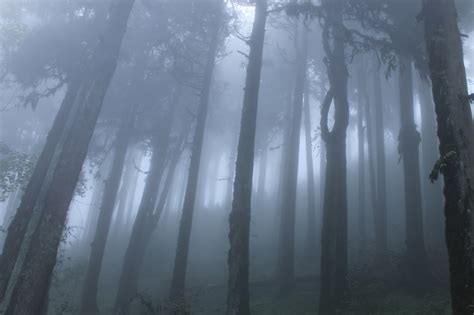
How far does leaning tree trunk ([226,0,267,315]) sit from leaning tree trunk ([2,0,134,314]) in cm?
344

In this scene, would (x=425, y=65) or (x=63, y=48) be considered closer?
(x=425, y=65)

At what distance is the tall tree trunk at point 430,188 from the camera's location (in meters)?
13.5

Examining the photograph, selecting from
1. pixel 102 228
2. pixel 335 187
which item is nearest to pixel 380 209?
pixel 335 187

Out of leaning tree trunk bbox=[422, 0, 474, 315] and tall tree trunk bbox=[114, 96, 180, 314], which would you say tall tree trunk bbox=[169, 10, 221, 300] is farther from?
leaning tree trunk bbox=[422, 0, 474, 315]

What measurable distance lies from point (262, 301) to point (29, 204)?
7211mm

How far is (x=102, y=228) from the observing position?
14055 mm

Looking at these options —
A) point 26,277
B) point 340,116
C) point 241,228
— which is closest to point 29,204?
point 26,277

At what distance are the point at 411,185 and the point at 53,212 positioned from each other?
9512 mm

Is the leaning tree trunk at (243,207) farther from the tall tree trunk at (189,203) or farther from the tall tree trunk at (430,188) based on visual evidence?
the tall tree trunk at (430,188)

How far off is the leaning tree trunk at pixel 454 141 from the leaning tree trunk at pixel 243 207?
14.4ft

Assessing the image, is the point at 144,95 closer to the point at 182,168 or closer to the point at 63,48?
the point at 63,48

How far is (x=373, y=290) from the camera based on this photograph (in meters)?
→ 9.87

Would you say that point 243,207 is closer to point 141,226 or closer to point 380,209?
point 141,226

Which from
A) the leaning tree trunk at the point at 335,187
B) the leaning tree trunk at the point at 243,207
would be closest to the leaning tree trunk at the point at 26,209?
the leaning tree trunk at the point at 243,207
